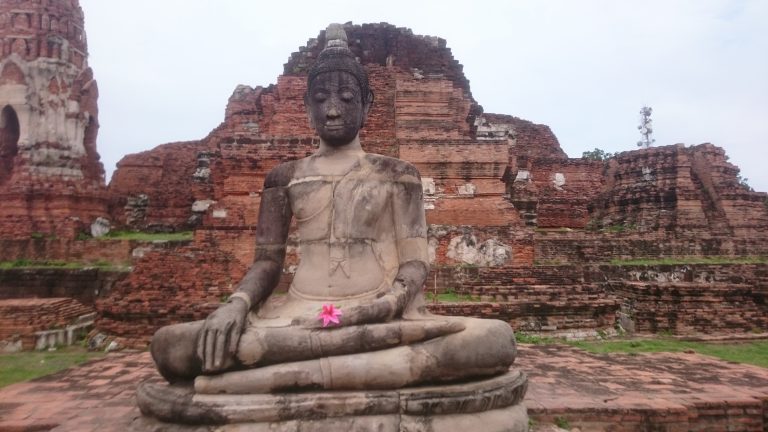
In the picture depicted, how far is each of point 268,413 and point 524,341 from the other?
18.5 feet

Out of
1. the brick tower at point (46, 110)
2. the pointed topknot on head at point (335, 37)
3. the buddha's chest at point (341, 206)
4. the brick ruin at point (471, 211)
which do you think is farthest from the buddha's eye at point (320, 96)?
the brick tower at point (46, 110)

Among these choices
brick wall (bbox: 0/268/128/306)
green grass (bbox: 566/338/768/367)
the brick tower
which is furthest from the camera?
the brick tower

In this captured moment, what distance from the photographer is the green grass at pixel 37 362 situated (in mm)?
6366

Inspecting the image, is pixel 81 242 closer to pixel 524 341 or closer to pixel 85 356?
pixel 85 356

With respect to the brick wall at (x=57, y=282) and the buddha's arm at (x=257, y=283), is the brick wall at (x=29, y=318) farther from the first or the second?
the buddha's arm at (x=257, y=283)

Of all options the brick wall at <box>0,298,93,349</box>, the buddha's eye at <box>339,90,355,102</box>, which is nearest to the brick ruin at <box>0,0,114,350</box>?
the brick wall at <box>0,298,93,349</box>

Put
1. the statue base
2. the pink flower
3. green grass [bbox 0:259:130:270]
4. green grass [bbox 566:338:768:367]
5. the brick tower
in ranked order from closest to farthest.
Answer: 1. the statue base
2. the pink flower
3. green grass [bbox 566:338:768:367]
4. green grass [bbox 0:259:130:270]
5. the brick tower

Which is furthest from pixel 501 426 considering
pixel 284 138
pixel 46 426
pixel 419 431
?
pixel 284 138

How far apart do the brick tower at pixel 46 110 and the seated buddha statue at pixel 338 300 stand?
13.2 m

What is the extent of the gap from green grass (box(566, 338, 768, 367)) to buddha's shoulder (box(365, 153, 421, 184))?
4.44m

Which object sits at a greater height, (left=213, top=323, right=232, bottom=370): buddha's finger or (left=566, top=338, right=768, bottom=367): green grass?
(left=213, top=323, right=232, bottom=370): buddha's finger

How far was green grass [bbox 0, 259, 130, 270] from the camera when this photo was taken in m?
12.7

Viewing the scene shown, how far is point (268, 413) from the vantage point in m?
3.30

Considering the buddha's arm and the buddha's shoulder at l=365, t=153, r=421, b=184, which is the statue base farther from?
the buddha's shoulder at l=365, t=153, r=421, b=184
